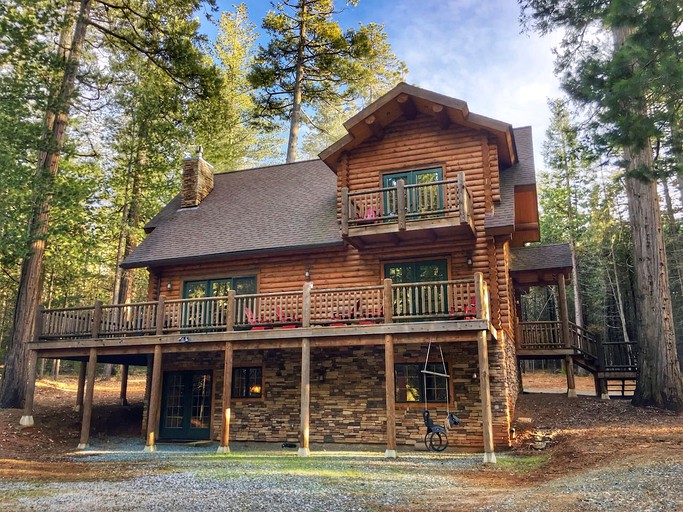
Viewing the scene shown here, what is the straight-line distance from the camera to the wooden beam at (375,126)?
15367mm

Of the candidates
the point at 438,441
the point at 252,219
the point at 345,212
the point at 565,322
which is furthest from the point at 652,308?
the point at 252,219

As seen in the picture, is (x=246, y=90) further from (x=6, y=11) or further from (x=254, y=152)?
(x=6, y=11)

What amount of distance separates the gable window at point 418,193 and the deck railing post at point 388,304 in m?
2.15

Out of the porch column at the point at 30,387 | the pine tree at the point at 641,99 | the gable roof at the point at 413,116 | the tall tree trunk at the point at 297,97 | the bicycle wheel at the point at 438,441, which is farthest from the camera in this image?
the tall tree trunk at the point at 297,97

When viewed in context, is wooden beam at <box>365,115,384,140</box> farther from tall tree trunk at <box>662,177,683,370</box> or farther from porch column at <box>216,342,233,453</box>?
tall tree trunk at <box>662,177,683,370</box>

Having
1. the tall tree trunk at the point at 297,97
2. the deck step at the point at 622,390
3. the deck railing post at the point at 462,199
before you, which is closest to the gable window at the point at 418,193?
→ the deck railing post at the point at 462,199

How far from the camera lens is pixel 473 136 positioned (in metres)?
15.1

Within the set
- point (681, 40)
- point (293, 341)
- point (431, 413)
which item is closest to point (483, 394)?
point (431, 413)

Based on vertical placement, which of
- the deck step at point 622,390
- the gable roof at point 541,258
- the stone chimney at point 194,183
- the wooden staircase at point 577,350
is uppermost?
the stone chimney at point 194,183

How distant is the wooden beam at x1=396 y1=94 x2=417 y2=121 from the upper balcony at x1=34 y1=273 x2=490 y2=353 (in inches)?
203

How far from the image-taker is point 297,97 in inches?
1070

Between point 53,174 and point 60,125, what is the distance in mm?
2049

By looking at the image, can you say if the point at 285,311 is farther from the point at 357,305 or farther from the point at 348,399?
the point at 348,399

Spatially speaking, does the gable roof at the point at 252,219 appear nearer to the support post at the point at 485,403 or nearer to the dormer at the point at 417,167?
the dormer at the point at 417,167
